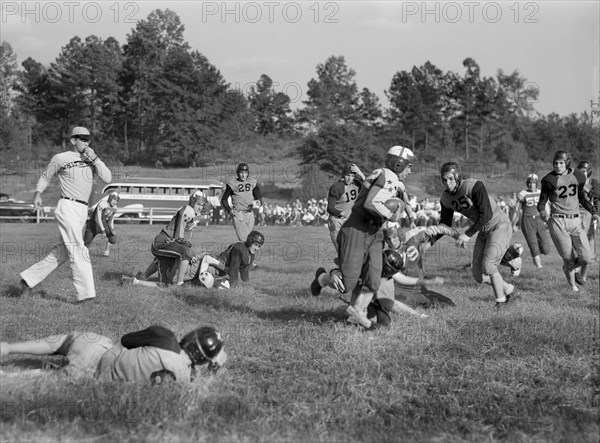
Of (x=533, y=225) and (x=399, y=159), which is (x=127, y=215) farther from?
(x=399, y=159)

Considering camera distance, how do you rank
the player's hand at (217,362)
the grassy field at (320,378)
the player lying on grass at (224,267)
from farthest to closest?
the player lying on grass at (224,267)
the player's hand at (217,362)
the grassy field at (320,378)

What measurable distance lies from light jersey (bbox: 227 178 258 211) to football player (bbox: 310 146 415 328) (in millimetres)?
6790

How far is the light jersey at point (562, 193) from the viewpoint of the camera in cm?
1244

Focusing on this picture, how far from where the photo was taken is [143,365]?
597cm

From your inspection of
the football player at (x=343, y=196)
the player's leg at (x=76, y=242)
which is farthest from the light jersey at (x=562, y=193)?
the player's leg at (x=76, y=242)

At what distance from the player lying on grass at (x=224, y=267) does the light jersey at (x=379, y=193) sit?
4.74 meters

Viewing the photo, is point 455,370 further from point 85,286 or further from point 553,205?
point 553,205

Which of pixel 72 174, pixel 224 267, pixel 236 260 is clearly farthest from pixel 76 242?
pixel 236 260

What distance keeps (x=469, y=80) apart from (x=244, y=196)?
214ft

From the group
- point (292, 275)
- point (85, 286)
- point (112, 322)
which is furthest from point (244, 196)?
point (112, 322)

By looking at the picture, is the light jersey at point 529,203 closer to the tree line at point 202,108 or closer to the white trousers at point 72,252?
the white trousers at point 72,252

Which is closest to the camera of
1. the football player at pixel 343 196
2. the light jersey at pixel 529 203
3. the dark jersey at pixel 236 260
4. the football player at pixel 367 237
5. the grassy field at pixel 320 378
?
the grassy field at pixel 320 378

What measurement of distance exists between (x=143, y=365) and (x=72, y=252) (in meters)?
4.36

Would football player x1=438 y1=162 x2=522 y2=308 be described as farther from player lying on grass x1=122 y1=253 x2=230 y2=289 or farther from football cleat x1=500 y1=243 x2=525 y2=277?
player lying on grass x1=122 y1=253 x2=230 y2=289
